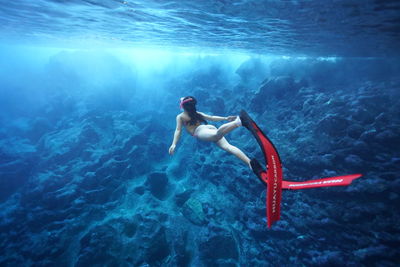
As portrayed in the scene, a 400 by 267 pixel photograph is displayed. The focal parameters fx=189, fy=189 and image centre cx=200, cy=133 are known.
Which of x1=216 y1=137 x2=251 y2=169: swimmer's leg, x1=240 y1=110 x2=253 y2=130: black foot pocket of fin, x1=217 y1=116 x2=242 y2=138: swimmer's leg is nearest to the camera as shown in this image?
x1=240 y1=110 x2=253 y2=130: black foot pocket of fin

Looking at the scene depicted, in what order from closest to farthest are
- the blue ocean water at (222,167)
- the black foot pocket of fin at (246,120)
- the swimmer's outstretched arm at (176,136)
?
the black foot pocket of fin at (246,120)
the swimmer's outstretched arm at (176,136)
the blue ocean water at (222,167)

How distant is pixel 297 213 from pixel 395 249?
345cm

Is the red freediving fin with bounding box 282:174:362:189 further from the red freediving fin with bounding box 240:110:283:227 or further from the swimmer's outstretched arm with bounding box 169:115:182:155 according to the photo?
the swimmer's outstretched arm with bounding box 169:115:182:155

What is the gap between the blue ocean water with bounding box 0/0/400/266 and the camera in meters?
8.34

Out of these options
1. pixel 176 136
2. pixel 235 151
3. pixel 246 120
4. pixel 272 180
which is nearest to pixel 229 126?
pixel 246 120

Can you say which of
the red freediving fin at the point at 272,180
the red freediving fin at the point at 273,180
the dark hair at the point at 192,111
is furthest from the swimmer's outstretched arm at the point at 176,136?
the red freediving fin at the point at 272,180

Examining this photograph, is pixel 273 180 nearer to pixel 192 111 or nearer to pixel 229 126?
pixel 229 126

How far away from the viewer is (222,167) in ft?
44.3

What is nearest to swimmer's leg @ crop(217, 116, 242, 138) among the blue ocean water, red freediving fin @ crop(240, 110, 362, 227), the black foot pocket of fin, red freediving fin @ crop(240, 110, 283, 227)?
the black foot pocket of fin

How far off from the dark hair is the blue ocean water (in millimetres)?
5229

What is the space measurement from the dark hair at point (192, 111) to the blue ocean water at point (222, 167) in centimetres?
523

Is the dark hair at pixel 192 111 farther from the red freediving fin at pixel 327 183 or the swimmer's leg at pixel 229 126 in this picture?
the red freediving fin at pixel 327 183

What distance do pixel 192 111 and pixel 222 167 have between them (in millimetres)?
8646

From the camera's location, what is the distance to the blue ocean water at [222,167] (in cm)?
834
